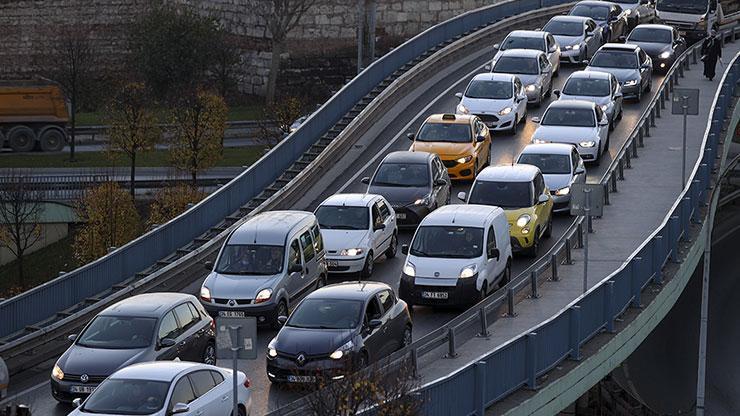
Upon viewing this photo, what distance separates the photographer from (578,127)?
46.7 meters

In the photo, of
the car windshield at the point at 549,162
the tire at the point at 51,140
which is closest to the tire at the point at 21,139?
the tire at the point at 51,140

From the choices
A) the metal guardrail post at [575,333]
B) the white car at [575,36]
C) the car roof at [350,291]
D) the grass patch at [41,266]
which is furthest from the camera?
the grass patch at [41,266]

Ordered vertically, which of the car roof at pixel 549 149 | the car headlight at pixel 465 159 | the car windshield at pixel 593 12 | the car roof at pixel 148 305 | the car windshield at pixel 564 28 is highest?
the car windshield at pixel 593 12

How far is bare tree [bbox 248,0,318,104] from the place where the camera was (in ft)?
292

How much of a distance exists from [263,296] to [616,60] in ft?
83.0

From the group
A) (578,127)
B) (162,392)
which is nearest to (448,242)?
(162,392)

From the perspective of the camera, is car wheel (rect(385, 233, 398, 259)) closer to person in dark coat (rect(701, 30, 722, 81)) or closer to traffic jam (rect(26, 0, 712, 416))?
traffic jam (rect(26, 0, 712, 416))

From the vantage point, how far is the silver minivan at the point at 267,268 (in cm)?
3222

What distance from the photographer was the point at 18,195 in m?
63.1

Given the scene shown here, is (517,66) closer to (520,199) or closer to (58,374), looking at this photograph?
(520,199)

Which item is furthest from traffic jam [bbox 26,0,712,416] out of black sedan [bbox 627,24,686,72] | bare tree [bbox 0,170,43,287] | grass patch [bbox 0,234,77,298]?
bare tree [bbox 0,170,43,287]

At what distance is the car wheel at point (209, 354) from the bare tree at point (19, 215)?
31445mm

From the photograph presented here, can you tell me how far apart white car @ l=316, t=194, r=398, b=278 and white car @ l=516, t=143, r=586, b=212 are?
16.9ft

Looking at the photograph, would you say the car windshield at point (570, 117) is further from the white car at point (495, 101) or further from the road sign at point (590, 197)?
the road sign at point (590, 197)
